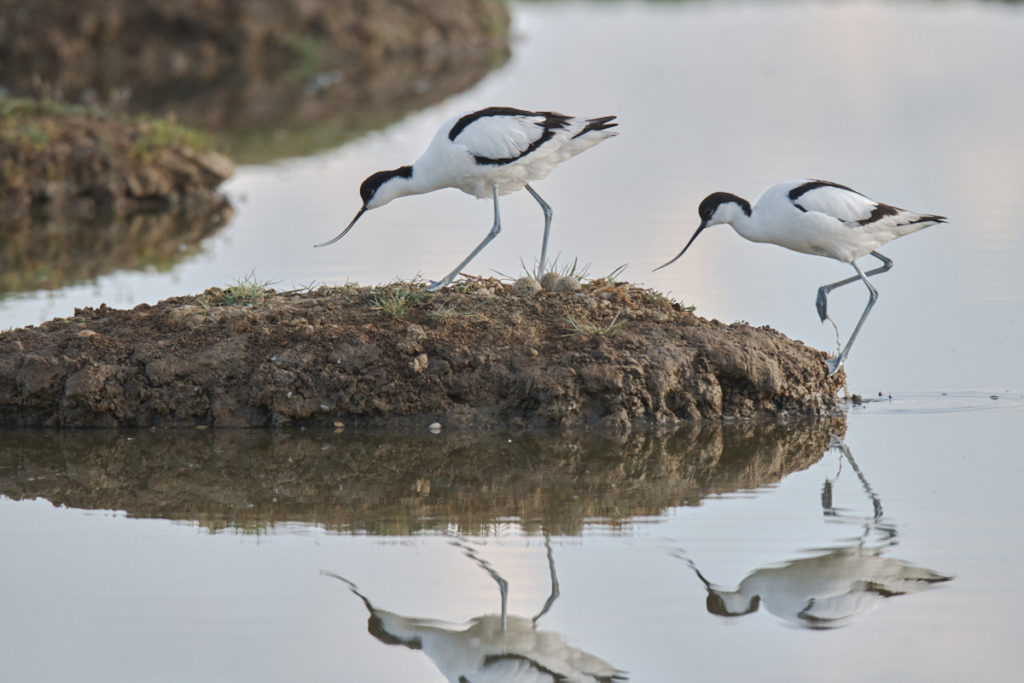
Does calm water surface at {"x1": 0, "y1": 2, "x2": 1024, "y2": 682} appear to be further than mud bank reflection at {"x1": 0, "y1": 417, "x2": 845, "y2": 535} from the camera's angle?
No

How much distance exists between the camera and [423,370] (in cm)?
728

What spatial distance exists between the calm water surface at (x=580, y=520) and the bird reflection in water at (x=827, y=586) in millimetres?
13

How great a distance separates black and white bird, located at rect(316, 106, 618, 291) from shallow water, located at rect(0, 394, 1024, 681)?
1.58 meters

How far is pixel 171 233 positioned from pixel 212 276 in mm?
2285

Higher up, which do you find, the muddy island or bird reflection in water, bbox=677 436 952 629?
the muddy island

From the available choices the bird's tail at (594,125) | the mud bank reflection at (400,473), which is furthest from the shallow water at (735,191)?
the bird's tail at (594,125)

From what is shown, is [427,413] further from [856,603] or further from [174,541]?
[856,603]

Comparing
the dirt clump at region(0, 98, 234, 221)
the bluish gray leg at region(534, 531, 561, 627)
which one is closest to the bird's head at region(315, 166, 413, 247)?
the bluish gray leg at region(534, 531, 561, 627)

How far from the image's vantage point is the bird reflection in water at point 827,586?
5.05 meters

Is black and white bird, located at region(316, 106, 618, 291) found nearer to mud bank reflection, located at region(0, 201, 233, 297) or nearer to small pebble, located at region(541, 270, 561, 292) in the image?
small pebble, located at region(541, 270, 561, 292)

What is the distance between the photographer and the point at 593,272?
33.8 ft

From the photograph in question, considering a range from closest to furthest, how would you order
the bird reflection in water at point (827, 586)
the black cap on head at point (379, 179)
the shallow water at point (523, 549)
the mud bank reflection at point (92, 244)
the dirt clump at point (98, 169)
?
the shallow water at point (523, 549) < the bird reflection in water at point (827, 586) < the black cap on head at point (379, 179) < the mud bank reflection at point (92, 244) < the dirt clump at point (98, 169)

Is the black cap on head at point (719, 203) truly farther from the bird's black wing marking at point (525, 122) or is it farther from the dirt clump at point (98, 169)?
the dirt clump at point (98, 169)

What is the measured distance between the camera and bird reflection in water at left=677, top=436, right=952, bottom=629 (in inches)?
199
